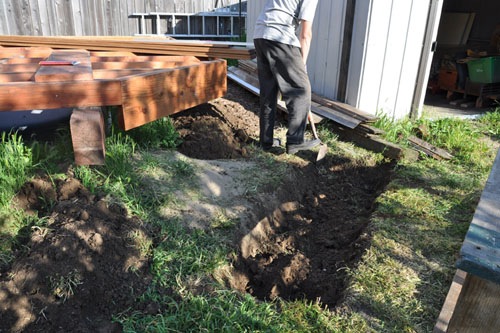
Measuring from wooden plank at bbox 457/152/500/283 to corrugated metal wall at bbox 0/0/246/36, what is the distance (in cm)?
1032

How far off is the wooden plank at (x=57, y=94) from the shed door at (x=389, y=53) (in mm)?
3527

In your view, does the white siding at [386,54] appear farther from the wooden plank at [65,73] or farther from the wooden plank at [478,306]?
the wooden plank at [478,306]

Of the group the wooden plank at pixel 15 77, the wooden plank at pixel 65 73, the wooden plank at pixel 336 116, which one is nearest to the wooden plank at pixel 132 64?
the wooden plank at pixel 65 73

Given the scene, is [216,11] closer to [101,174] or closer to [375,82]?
[375,82]

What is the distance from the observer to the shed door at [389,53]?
532 centimetres

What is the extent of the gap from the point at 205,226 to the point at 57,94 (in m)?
1.37

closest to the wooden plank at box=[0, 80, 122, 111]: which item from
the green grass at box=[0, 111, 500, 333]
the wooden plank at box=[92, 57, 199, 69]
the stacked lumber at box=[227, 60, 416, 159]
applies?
the green grass at box=[0, 111, 500, 333]

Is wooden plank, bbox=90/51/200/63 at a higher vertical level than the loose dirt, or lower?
higher

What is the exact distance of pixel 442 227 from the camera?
3.57m

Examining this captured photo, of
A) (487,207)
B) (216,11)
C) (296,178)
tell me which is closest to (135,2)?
(216,11)

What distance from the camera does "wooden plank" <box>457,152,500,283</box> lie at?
3.89ft

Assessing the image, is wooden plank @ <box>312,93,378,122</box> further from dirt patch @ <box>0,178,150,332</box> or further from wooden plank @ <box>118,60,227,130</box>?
dirt patch @ <box>0,178,150,332</box>

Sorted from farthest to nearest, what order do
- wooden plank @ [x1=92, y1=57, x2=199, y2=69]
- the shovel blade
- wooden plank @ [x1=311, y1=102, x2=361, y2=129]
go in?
wooden plank @ [x1=311, y1=102, x2=361, y2=129], the shovel blade, wooden plank @ [x1=92, y1=57, x2=199, y2=69]

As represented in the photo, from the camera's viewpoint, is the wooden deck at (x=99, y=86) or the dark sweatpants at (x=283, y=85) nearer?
the wooden deck at (x=99, y=86)
